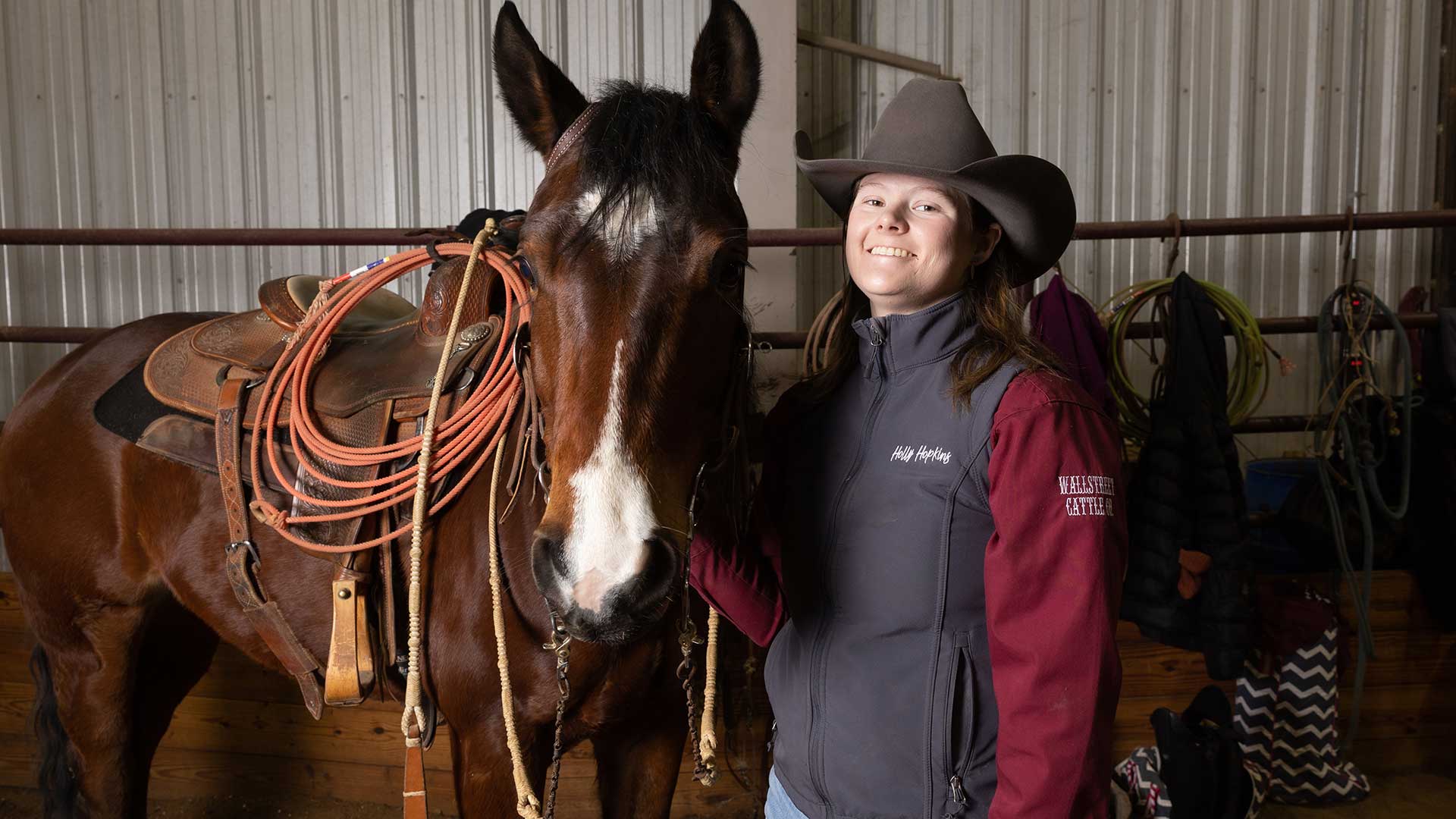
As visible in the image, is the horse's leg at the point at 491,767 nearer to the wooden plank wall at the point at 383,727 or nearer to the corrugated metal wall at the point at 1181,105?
the wooden plank wall at the point at 383,727

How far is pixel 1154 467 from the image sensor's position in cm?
225

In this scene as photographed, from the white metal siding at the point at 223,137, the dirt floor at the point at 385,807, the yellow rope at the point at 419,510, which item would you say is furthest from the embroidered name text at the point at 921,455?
the white metal siding at the point at 223,137

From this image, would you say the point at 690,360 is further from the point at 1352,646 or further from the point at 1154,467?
the point at 1352,646

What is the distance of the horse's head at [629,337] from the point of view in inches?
33.1

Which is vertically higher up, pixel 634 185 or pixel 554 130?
pixel 554 130

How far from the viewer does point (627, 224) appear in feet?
3.12

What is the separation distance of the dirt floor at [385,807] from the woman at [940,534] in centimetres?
204

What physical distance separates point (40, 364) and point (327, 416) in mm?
3323

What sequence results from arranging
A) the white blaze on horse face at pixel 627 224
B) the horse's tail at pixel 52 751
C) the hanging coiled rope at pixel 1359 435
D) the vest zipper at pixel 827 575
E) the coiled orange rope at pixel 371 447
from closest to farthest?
the white blaze on horse face at pixel 627 224
the vest zipper at pixel 827 575
the coiled orange rope at pixel 371 447
the horse's tail at pixel 52 751
the hanging coiled rope at pixel 1359 435

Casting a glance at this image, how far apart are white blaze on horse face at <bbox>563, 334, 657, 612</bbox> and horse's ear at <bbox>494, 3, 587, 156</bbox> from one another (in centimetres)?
55

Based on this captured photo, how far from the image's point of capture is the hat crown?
40.9 inches

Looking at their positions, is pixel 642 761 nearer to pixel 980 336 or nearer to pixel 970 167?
pixel 980 336

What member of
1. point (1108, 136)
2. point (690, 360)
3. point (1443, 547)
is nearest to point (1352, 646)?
point (1443, 547)

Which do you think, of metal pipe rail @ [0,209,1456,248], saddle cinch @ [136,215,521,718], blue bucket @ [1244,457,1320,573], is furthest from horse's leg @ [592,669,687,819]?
blue bucket @ [1244,457,1320,573]
